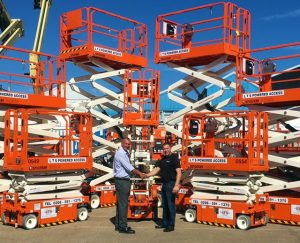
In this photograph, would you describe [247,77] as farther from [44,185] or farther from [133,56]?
[44,185]

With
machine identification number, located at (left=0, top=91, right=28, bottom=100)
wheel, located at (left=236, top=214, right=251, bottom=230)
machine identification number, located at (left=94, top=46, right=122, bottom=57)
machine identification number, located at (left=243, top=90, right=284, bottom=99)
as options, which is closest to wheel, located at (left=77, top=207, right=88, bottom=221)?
machine identification number, located at (left=0, top=91, right=28, bottom=100)

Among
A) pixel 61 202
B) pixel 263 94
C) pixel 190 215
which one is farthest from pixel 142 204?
pixel 263 94

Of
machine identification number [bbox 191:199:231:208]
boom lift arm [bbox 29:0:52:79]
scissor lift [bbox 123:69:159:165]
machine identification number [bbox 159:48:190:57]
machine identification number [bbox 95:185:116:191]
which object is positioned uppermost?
boom lift arm [bbox 29:0:52:79]

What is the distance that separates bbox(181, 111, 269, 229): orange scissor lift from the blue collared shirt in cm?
179

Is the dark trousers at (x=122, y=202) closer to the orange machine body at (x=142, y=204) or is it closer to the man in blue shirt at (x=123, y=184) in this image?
the man in blue shirt at (x=123, y=184)

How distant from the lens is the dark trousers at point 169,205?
33.2 feet

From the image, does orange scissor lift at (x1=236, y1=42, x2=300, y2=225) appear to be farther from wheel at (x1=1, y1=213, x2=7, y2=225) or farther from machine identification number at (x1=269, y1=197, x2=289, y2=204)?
wheel at (x1=1, y1=213, x2=7, y2=225)

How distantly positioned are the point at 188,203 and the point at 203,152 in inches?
60.9

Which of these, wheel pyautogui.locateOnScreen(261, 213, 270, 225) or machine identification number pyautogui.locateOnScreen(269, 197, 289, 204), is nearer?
wheel pyautogui.locateOnScreen(261, 213, 270, 225)

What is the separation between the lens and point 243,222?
10.3 meters

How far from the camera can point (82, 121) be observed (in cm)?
1202

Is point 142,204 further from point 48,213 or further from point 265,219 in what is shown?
point 265,219

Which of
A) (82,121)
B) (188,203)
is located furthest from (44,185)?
(188,203)

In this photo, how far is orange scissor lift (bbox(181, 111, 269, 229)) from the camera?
10.3 meters
